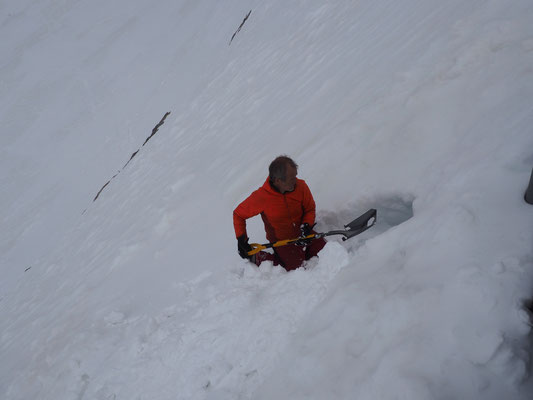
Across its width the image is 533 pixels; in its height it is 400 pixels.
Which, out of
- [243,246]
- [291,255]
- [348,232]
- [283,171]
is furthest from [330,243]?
[243,246]

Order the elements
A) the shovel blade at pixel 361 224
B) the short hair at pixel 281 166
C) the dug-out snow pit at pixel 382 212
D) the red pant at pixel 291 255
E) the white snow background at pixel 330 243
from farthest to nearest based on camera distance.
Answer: the red pant at pixel 291 255
the dug-out snow pit at pixel 382 212
the shovel blade at pixel 361 224
the short hair at pixel 281 166
the white snow background at pixel 330 243

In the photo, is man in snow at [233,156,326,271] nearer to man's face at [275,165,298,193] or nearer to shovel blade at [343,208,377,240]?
man's face at [275,165,298,193]

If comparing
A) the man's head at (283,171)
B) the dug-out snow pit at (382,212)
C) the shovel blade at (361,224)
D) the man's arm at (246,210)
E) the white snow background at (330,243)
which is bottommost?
the dug-out snow pit at (382,212)

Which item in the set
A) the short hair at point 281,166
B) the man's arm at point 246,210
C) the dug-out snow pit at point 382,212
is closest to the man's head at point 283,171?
the short hair at point 281,166

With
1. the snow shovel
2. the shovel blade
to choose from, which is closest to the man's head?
the snow shovel

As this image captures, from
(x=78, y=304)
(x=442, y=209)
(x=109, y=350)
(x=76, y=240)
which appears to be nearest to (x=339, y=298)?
(x=442, y=209)

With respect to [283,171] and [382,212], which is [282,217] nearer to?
[283,171]

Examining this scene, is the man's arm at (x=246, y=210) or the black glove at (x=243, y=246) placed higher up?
the man's arm at (x=246, y=210)

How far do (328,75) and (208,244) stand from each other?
3.88 metres

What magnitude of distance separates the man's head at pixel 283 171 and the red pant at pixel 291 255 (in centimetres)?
71

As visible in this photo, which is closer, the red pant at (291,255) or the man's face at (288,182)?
the man's face at (288,182)

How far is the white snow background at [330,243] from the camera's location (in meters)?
1.89

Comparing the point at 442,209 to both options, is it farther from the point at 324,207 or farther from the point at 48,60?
the point at 48,60

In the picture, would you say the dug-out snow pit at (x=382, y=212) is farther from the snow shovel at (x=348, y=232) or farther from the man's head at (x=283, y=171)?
the man's head at (x=283, y=171)
